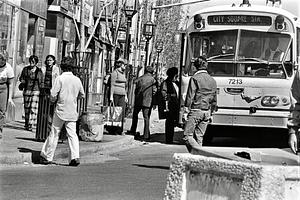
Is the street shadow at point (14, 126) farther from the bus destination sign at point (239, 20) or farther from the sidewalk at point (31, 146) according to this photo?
the bus destination sign at point (239, 20)

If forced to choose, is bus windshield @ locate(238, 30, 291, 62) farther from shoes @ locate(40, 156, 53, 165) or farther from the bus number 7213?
shoes @ locate(40, 156, 53, 165)

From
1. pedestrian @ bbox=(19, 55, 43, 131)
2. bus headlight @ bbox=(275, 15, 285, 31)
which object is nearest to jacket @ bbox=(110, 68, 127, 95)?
pedestrian @ bbox=(19, 55, 43, 131)

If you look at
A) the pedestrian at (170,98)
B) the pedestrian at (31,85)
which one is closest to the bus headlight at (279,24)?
the pedestrian at (170,98)

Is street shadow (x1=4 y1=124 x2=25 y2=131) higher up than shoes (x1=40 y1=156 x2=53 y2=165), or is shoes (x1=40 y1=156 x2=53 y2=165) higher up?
shoes (x1=40 y1=156 x2=53 y2=165)

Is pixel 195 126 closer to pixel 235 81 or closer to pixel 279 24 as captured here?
pixel 235 81

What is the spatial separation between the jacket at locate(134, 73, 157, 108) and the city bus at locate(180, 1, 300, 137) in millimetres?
2116

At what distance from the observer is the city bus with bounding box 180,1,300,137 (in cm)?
1532

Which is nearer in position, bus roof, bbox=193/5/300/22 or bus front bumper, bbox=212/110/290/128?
bus front bumper, bbox=212/110/290/128

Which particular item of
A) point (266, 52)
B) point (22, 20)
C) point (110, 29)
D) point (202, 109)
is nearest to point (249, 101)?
point (266, 52)

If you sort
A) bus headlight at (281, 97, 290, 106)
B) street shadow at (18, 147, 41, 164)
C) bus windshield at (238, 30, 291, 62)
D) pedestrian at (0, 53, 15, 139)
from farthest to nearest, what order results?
bus windshield at (238, 30, 291, 62), bus headlight at (281, 97, 290, 106), street shadow at (18, 147, 41, 164), pedestrian at (0, 53, 15, 139)

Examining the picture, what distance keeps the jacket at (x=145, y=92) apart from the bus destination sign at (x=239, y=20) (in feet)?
7.93

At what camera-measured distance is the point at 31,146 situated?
43.3 feet

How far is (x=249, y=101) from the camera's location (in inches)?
612

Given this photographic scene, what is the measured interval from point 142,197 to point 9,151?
12.9 ft
